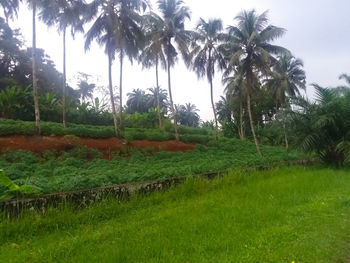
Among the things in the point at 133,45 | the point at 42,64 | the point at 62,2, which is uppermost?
the point at 42,64

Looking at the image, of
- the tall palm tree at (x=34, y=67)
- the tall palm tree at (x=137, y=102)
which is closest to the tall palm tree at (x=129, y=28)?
the tall palm tree at (x=34, y=67)

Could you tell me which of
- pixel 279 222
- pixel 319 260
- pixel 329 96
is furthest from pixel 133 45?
pixel 319 260

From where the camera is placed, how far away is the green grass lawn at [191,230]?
3152 mm

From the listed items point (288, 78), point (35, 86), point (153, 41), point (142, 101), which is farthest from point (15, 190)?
point (142, 101)

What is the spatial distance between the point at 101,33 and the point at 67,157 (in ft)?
27.9

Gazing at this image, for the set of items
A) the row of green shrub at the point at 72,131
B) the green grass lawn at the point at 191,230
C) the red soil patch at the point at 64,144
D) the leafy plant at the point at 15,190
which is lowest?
the green grass lawn at the point at 191,230

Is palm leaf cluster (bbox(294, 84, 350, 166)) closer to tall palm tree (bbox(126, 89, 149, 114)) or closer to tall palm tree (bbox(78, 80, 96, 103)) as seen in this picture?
tall palm tree (bbox(78, 80, 96, 103))

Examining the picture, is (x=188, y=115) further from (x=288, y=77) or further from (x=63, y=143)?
(x=63, y=143)

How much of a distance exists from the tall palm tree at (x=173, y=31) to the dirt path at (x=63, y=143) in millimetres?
3584

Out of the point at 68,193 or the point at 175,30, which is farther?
the point at 175,30

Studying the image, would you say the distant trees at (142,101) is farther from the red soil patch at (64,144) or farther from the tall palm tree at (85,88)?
the red soil patch at (64,144)

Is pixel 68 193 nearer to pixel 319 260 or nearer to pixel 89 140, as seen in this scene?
pixel 319 260

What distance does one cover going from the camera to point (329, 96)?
12.9 m

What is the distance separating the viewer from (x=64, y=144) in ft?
37.1
